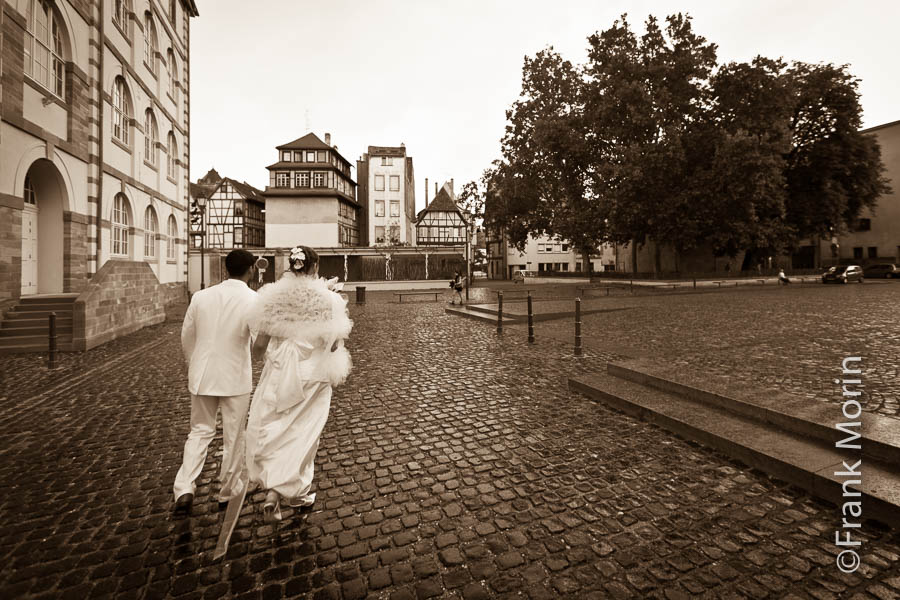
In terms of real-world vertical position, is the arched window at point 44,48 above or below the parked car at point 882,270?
above

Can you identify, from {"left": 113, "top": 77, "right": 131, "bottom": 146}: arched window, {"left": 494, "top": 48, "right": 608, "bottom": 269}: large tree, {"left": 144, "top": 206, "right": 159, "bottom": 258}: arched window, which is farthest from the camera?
{"left": 494, "top": 48, "right": 608, "bottom": 269}: large tree

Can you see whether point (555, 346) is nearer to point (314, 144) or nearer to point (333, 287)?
point (333, 287)

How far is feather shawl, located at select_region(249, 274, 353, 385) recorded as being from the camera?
11.1ft

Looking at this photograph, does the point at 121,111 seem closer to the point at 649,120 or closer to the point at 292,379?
the point at 292,379

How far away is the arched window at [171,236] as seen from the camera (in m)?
22.9

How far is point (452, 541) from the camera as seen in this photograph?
3172 mm

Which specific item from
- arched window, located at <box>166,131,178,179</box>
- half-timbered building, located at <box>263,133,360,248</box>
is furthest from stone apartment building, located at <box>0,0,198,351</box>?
half-timbered building, located at <box>263,133,360,248</box>

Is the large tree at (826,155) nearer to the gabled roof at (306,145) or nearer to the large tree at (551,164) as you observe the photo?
the large tree at (551,164)

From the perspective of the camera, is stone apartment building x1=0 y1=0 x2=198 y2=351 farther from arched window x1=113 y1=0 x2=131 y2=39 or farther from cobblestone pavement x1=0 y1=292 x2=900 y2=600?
cobblestone pavement x1=0 y1=292 x2=900 y2=600

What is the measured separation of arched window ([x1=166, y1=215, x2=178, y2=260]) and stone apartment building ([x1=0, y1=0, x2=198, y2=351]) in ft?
4.04

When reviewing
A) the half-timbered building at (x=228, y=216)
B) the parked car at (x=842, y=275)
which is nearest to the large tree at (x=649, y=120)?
the parked car at (x=842, y=275)

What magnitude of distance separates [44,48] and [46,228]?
5.10 metres

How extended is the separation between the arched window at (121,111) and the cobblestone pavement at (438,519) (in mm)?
15246

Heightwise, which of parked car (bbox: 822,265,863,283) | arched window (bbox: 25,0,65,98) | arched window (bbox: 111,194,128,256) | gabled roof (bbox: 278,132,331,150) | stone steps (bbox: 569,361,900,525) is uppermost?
gabled roof (bbox: 278,132,331,150)
